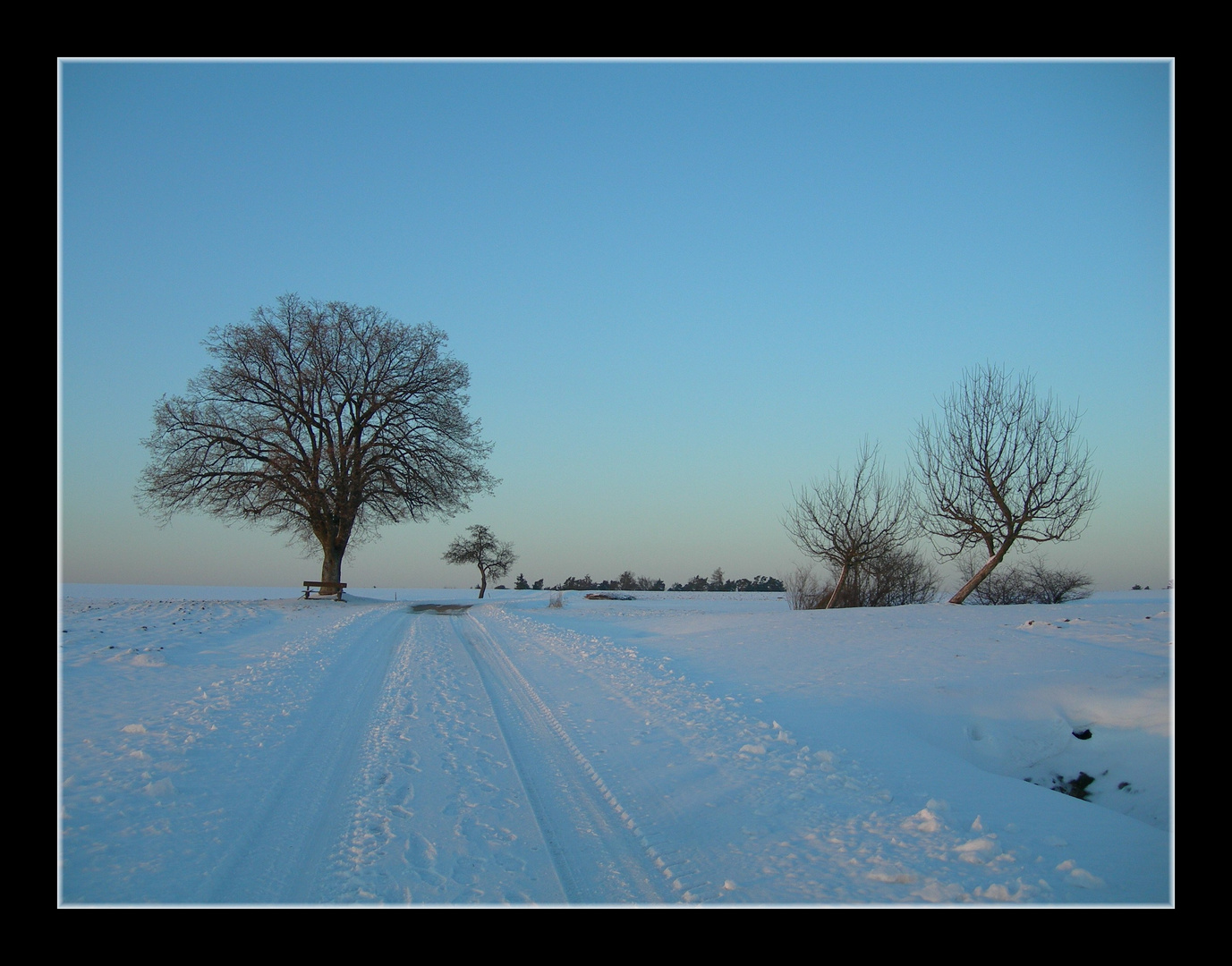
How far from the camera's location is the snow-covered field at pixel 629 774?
358 cm

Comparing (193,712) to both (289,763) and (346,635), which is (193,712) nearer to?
(289,763)

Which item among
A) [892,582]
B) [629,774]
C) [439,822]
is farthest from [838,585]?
[439,822]

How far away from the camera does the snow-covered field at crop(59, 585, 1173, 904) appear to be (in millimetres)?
3576

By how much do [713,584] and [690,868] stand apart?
6417cm

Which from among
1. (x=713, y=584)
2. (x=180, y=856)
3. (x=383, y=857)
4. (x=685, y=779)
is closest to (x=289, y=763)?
(x=180, y=856)

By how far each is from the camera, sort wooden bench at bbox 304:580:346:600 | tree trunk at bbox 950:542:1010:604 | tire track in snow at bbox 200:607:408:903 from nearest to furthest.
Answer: tire track in snow at bbox 200:607:408:903 → tree trunk at bbox 950:542:1010:604 → wooden bench at bbox 304:580:346:600

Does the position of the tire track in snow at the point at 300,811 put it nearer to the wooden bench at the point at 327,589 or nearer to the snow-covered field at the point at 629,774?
the snow-covered field at the point at 629,774

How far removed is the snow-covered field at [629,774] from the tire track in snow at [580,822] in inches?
0.9

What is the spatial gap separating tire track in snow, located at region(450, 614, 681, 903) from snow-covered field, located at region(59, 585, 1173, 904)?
2 centimetres

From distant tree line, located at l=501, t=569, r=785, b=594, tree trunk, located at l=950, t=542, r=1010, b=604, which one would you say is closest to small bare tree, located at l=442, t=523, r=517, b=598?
distant tree line, located at l=501, t=569, r=785, b=594

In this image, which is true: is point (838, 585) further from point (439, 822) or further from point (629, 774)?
point (439, 822)

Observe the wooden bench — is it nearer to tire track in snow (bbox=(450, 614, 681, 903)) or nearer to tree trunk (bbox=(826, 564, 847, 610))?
tree trunk (bbox=(826, 564, 847, 610))

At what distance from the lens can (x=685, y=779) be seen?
209 inches
